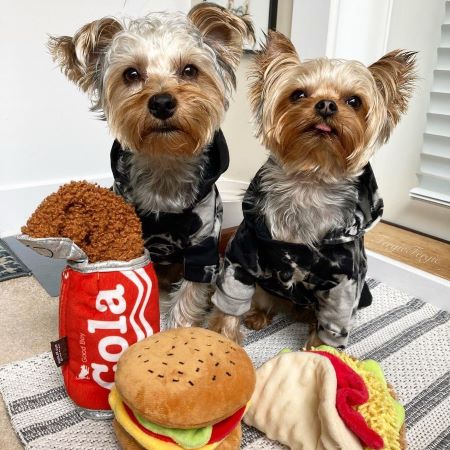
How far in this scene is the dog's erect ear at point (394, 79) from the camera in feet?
3.96

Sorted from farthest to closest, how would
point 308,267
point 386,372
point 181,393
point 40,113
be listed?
1. point 40,113
2. point 386,372
3. point 308,267
4. point 181,393

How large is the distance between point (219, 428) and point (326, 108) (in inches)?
28.5

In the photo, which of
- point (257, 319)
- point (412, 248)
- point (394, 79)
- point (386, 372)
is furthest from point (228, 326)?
point (412, 248)

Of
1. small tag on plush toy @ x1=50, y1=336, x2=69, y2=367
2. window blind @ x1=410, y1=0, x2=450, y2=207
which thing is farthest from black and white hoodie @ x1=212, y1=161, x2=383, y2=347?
window blind @ x1=410, y1=0, x2=450, y2=207

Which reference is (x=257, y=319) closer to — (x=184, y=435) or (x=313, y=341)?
(x=313, y=341)

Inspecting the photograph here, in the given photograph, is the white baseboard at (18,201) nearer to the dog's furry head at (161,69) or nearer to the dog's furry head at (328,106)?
the dog's furry head at (161,69)

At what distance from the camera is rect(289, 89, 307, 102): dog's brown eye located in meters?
1.25

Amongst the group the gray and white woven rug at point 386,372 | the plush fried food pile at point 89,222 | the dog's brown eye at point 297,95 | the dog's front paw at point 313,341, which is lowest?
the gray and white woven rug at point 386,372

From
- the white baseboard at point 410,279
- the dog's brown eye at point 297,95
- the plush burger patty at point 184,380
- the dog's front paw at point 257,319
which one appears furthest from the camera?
the white baseboard at point 410,279

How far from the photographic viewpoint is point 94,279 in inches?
41.4

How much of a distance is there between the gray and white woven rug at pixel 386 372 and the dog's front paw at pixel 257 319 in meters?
0.02

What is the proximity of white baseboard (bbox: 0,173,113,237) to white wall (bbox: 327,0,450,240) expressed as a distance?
55.9 inches

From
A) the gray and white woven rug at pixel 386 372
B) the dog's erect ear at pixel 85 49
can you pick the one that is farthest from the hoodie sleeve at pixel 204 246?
the dog's erect ear at pixel 85 49

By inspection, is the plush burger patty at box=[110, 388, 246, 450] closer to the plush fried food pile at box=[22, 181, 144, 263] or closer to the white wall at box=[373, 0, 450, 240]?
the plush fried food pile at box=[22, 181, 144, 263]
